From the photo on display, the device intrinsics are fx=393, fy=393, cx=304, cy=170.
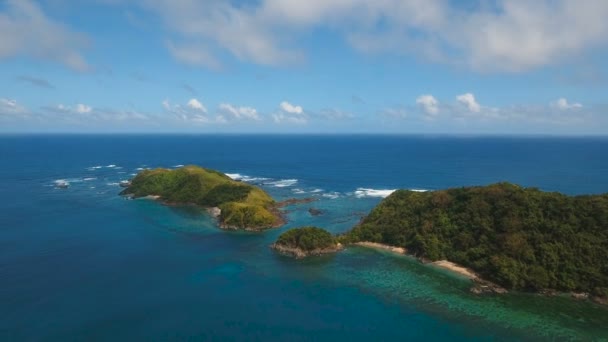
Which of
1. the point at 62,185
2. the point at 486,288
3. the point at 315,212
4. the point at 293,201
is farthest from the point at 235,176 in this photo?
the point at 486,288

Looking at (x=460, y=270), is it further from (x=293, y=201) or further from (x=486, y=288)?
(x=293, y=201)

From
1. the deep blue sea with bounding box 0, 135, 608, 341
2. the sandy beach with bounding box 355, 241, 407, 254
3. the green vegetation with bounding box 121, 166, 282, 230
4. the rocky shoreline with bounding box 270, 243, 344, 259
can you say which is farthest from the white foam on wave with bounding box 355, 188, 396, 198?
the rocky shoreline with bounding box 270, 243, 344, 259

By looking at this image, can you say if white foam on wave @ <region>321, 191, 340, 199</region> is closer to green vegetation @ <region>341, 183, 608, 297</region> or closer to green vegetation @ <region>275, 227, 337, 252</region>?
green vegetation @ <region>341, 183, 608, 297</region>

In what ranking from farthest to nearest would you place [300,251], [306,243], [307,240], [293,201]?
[293,201]
[307,240]
[306,243]
[300,251]

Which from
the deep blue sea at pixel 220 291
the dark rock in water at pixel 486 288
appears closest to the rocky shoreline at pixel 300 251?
the deep blue sea at pixel 220 291

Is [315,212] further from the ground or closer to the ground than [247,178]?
closer to the ground

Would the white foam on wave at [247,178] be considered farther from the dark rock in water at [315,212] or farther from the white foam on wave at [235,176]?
the dark rock in water at [315,212]
